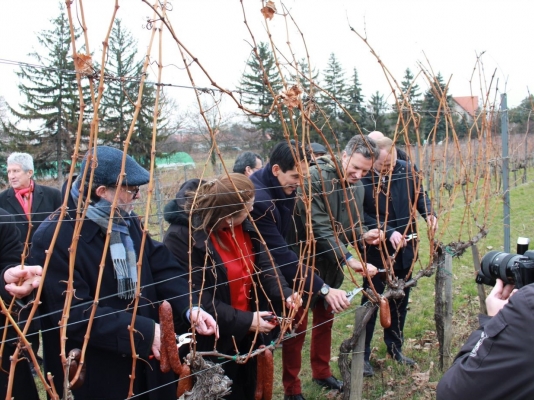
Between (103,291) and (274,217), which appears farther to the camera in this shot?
(274,217)

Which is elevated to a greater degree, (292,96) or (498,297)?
(292,96)

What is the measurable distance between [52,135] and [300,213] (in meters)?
14.8

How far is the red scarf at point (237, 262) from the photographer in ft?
7.59

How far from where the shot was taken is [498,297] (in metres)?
1.62

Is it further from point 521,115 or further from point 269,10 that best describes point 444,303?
point 521,115

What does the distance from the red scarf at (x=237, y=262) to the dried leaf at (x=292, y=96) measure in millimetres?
870

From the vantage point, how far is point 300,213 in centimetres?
304

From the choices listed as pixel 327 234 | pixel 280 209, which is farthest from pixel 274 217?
pixel 327 234

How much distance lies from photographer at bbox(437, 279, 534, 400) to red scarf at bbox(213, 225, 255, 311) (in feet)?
3.94

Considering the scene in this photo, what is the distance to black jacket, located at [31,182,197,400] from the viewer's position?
1750mm

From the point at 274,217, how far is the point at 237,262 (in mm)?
436

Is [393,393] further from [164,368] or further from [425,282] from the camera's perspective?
[425,282]

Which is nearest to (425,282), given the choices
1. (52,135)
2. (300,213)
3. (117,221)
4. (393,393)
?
(393,393)

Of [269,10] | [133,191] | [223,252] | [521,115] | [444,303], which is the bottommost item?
[444,303]
